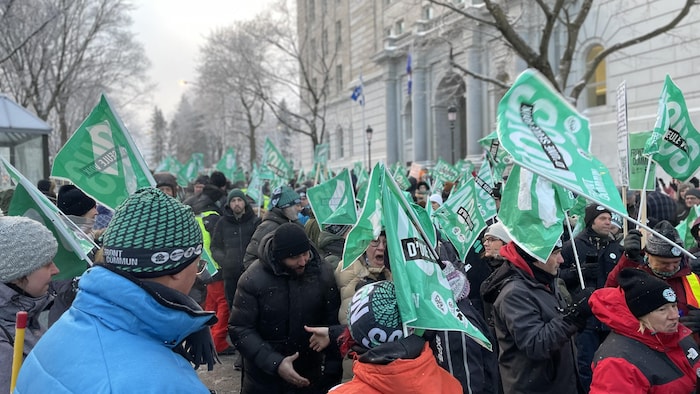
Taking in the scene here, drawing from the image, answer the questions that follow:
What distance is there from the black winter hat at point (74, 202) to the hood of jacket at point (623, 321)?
3.66 metres


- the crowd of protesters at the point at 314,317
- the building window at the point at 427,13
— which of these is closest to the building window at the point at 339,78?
the building window at the point at 427,13

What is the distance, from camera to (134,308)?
1.54m

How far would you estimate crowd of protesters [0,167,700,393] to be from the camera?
5.09 feet

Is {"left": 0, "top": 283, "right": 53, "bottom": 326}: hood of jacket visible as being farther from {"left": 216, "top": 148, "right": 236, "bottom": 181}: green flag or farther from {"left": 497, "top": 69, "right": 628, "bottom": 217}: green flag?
{"left": 216, "top": 148, "right": 236, "bottom": 181}: green flag

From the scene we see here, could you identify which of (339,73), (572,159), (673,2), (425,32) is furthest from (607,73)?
(339,73)

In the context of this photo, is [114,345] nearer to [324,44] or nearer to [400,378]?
[400,378]

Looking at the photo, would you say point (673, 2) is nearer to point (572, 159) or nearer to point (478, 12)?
point (478, 12)

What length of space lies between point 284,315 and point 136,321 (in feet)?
7.76

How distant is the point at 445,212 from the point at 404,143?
29.3m

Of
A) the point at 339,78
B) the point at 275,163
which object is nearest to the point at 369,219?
the point at 275,163

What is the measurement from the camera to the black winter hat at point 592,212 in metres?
5.57

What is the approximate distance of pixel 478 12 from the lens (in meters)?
24.3

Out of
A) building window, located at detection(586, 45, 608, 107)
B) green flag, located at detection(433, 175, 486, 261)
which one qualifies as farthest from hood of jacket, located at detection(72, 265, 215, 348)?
building window, located at detection(586, 45, 608, 107)

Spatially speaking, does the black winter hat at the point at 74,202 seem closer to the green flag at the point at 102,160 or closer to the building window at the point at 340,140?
the green flag at the point at 102,160
